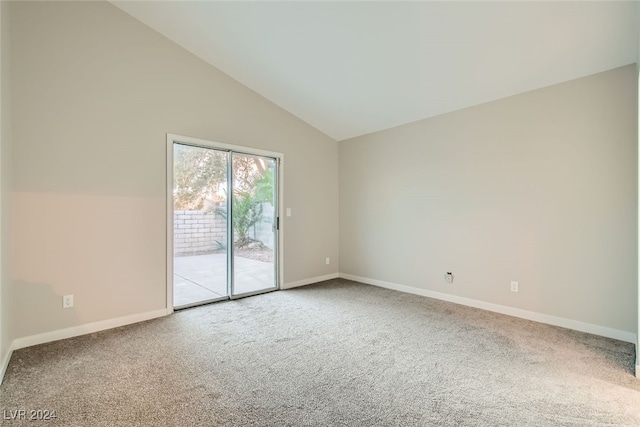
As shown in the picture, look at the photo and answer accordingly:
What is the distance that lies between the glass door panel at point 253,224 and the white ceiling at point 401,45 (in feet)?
3.68

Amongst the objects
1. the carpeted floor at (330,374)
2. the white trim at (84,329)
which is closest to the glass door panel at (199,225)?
the white trim at (84,329)

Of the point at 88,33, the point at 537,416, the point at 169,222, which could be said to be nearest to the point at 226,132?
the point at 169,222

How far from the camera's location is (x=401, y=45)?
2947 millimetres

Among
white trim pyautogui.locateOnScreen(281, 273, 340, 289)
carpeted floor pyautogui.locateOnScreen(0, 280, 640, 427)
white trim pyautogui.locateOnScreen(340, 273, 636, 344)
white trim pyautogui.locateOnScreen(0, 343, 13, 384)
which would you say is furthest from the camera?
white trim pyautogui.locateOnScreen(281, 273, 340, 289)

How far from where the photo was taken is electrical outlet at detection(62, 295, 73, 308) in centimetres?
285

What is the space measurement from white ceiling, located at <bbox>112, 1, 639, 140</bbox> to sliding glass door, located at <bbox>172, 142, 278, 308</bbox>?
1190 millimetres

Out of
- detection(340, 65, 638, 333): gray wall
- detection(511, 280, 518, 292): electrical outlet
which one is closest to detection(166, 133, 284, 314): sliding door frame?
detection(340, 65, 638, 333): gray wall

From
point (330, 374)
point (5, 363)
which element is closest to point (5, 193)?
point (5, 363)

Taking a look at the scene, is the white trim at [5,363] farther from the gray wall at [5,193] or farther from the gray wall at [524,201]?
the gray wall at [524,201]

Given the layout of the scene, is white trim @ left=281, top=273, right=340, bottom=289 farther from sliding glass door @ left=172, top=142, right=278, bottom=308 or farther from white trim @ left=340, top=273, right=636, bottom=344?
white trim @ left=340, top=273, right=636, bottom=344

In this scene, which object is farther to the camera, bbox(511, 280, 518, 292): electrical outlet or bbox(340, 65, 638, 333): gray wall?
bbox(511, 280, 518, 292): electrical outlet

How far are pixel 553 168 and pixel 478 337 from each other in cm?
189

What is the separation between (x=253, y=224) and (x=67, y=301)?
7.12 feet

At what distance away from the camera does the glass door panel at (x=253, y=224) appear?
13.6 ft
